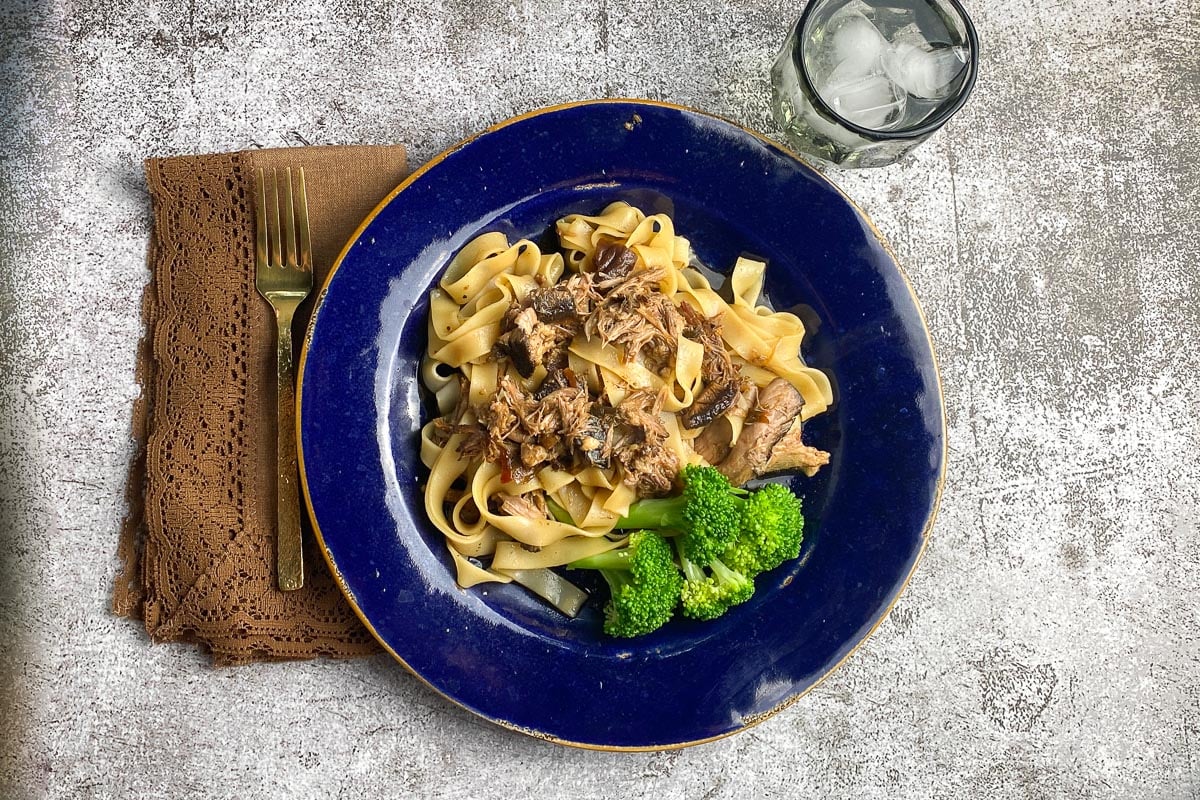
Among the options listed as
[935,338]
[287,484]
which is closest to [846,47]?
[935,338]

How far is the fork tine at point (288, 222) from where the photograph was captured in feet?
13.3

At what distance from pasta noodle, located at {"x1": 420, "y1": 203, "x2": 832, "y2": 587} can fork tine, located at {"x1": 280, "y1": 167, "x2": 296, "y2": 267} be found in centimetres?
71

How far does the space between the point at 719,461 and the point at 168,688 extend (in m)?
2.85

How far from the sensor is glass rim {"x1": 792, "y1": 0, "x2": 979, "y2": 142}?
396 centimetres

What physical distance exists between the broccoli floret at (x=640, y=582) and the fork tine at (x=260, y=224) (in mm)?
2061

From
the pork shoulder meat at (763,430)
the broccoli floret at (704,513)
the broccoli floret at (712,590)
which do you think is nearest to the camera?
the broccoli floret at (704,513)

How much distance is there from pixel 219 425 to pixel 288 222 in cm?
100

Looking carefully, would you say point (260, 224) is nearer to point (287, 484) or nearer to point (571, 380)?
point (287, 484)

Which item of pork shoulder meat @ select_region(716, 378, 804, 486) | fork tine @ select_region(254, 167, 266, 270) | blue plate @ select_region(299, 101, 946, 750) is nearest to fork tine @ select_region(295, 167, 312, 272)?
fork tine @ select_region(254, 167, 266, 270)

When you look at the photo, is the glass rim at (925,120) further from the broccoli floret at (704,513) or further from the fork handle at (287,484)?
the fork handle at (287,484)

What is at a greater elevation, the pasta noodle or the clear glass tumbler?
the clear glass tumbler

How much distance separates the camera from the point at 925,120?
4.03 m

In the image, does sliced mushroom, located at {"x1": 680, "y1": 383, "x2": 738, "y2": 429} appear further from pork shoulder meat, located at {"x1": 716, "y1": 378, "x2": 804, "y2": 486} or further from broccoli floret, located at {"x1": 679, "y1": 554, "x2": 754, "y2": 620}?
broccoli floret, located at {"x1": 679, "y1": 554, "x2": 754, "y2": 620}

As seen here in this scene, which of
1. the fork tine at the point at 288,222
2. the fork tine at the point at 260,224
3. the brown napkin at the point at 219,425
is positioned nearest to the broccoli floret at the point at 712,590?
the brown napkin at the point at 219,425
